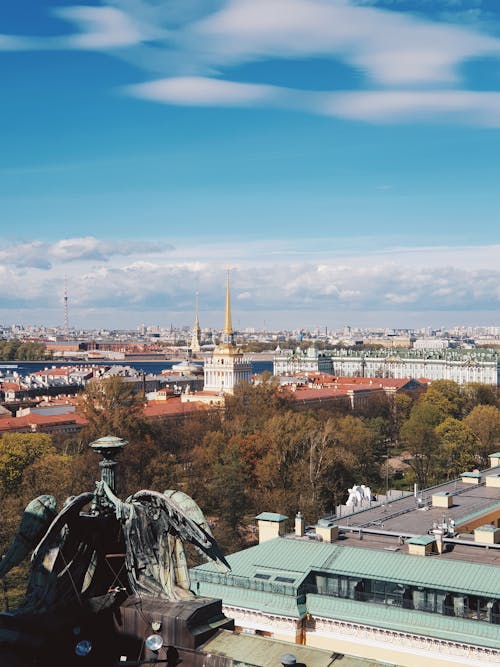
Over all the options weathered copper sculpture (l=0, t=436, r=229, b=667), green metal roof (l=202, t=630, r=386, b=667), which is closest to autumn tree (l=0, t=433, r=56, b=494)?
weathered copper sculpture (l=0, t=436, r=229, b=667)

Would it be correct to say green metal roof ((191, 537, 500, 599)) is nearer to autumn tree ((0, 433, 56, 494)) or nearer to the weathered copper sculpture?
the weathered copper sculpture

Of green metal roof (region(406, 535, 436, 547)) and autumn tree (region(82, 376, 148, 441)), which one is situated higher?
autumn tree (region(82, 376, 148, 441))

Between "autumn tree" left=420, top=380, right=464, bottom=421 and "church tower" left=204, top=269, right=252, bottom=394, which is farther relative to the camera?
"church tower" left=204, top=269, right=252, bottom=394

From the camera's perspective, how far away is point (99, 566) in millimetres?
10828

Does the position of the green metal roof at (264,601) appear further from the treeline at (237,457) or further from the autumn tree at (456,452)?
the autumn tree at (456,452)

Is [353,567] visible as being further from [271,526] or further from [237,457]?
[237,457]

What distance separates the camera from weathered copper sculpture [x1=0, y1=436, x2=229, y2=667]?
397 inches

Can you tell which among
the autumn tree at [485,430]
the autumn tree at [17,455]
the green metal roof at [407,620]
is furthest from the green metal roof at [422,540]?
the autumn tree at [485,430]

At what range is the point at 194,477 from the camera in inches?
2020

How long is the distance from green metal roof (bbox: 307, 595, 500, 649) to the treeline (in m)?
17.1

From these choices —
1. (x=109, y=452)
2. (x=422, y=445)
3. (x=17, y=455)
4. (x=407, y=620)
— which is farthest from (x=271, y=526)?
(x=422, y=445)

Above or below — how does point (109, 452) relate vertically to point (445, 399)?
above

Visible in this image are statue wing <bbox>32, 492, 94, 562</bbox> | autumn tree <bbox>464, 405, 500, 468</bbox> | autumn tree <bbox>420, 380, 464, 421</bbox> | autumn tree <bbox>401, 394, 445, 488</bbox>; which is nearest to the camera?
statue wing <bbox>32, 492, 94, 562</bbox>

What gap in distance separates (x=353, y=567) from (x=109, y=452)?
40.9ft
